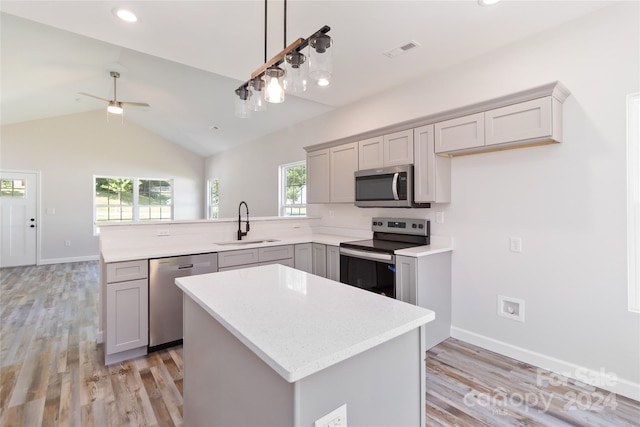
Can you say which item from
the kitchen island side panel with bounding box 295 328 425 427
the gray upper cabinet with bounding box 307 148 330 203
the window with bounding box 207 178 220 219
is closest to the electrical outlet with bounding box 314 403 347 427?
the kitchen island side panel with bounding box 295 328 425 427

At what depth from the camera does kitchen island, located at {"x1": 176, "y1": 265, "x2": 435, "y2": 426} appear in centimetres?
85

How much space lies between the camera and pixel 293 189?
530 centimetres

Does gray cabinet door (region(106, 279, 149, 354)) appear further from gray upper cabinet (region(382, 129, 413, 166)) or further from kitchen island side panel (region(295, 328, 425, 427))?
gray upper cabinet (region(382, 129, 413, 166))

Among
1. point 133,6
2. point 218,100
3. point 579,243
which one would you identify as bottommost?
point 579,243

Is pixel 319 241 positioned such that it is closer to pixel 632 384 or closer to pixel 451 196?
pixel 451 196

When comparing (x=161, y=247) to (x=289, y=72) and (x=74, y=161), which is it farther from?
(x=74, y=161)

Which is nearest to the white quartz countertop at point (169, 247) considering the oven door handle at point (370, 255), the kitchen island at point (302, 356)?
the oven door handle at point (370, 255)

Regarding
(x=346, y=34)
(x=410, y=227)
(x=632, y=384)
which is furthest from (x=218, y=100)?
(x=632, y=384)

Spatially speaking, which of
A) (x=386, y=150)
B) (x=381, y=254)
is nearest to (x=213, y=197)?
(x=386, y=150)

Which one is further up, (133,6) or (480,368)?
(133,6)

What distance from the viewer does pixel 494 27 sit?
2.32 metres

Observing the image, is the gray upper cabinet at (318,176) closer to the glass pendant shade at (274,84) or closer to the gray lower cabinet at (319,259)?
the gray lower cabinet at (319,259)

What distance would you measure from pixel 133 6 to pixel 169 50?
0.58 m

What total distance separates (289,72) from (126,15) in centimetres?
152
